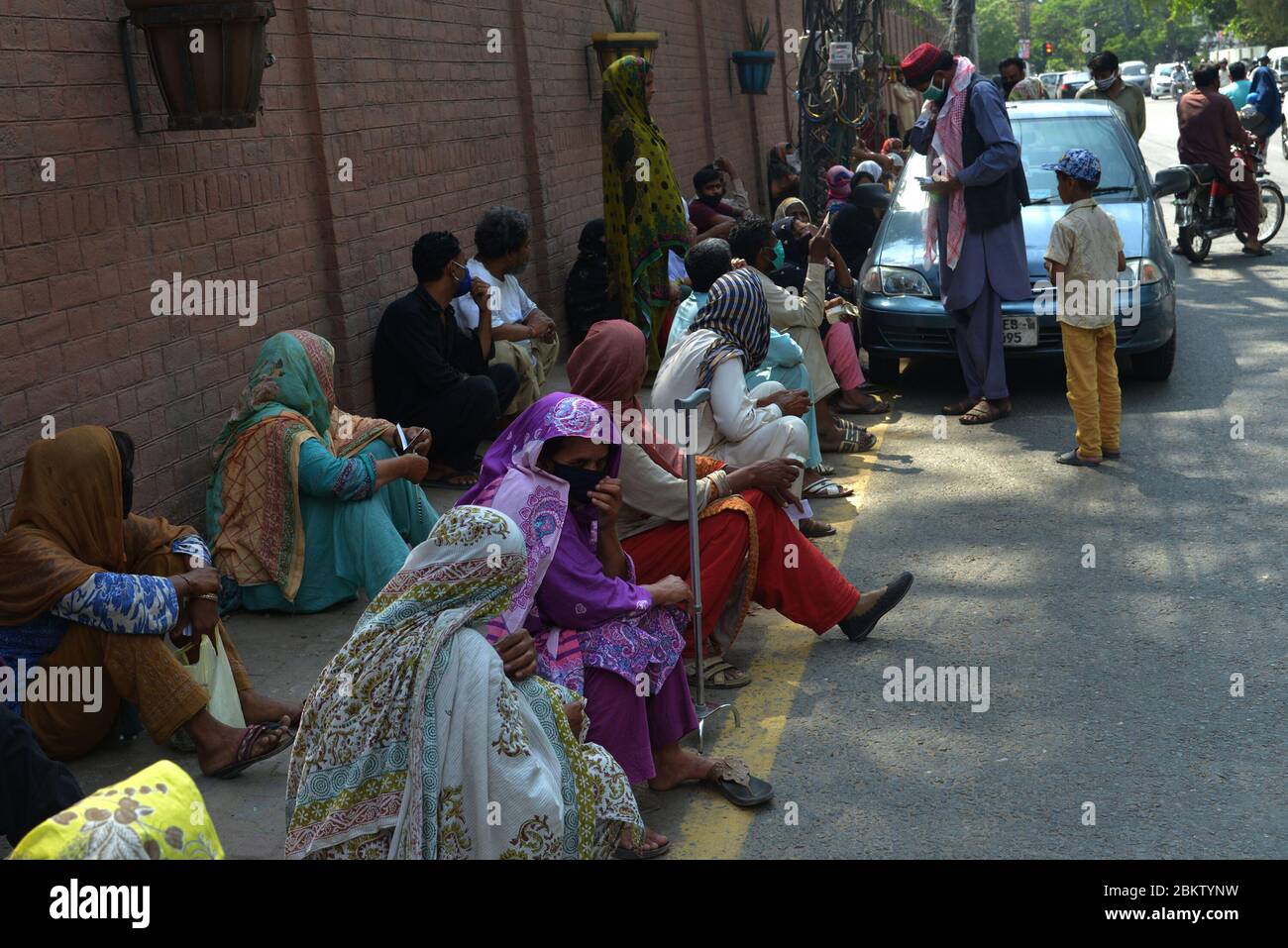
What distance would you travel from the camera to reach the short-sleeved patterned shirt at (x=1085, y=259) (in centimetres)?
795

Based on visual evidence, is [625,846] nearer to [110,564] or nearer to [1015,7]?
[110,564]

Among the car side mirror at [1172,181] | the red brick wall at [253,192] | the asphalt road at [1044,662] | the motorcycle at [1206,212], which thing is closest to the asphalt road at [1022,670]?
the asphalt road at [1044,662]

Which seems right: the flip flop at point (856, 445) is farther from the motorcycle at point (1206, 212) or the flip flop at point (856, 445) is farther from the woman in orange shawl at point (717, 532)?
the motorcycle at point (1206, 212)

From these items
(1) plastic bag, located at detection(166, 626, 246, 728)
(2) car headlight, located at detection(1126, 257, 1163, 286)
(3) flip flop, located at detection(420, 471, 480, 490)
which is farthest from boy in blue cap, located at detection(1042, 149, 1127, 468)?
(1) plastic bag, located at detection(166, 626, 246, 728)

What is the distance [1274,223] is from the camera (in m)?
16.3

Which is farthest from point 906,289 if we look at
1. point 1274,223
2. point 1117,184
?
point 1274,223

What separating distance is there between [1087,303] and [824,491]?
5.88 feet

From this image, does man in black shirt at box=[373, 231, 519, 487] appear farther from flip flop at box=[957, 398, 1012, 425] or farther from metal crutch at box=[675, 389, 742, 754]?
flip flop at box=[957, 398, 1012, 425]

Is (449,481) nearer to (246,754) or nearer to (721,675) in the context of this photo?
(721,675)

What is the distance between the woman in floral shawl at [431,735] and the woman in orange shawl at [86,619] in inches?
45.2

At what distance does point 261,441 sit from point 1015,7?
11379 centimetres

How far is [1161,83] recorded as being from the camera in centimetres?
7662

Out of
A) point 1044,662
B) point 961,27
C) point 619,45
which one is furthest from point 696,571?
point 961,27

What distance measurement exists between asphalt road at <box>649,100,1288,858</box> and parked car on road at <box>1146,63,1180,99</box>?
238ft
